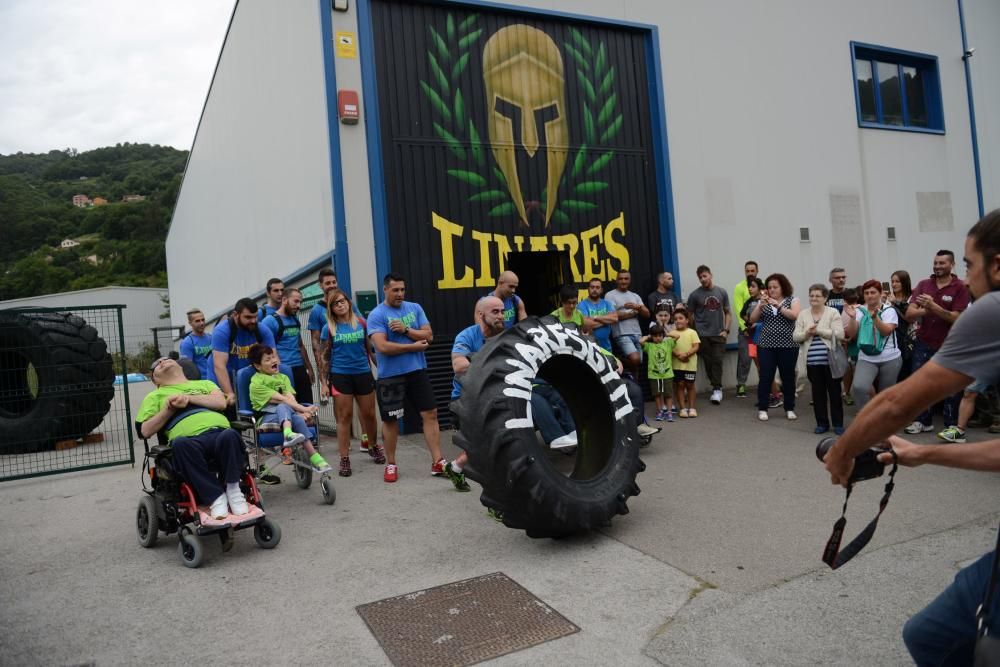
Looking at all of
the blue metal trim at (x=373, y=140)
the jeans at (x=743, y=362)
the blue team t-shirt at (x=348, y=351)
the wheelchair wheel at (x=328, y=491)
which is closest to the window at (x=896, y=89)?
the jeans at (x=743, y=362)

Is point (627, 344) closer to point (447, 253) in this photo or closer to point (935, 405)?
point (447, 253)

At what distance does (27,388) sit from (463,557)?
7.70 m

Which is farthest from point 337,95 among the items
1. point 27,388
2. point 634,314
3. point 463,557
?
point 463,557

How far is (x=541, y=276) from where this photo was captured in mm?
11250

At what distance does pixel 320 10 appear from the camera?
339 inches

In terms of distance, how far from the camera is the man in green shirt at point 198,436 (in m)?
4.72

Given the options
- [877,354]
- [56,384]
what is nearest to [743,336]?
[877,354]

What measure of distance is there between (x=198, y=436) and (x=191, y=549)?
2.44ft

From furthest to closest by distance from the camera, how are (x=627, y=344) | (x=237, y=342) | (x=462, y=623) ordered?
1. (x=627, y=344)
2. (x=237, y=342)
3. (x=462, y=623)

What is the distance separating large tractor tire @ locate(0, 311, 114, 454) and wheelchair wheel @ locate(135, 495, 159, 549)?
4.55m

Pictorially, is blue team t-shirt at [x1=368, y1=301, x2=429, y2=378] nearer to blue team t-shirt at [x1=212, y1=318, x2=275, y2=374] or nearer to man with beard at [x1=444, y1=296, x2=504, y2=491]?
man with beard at [x1=444, y1=296, x2=504, y2=491]

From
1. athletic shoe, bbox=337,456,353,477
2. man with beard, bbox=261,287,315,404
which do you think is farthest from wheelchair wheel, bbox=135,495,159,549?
man with beard, bbox=261,287,315,404

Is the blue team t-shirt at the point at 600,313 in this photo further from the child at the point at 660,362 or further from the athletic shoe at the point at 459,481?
the athletic shoe at the point at 459,481

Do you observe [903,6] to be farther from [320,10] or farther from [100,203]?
[100,203]
